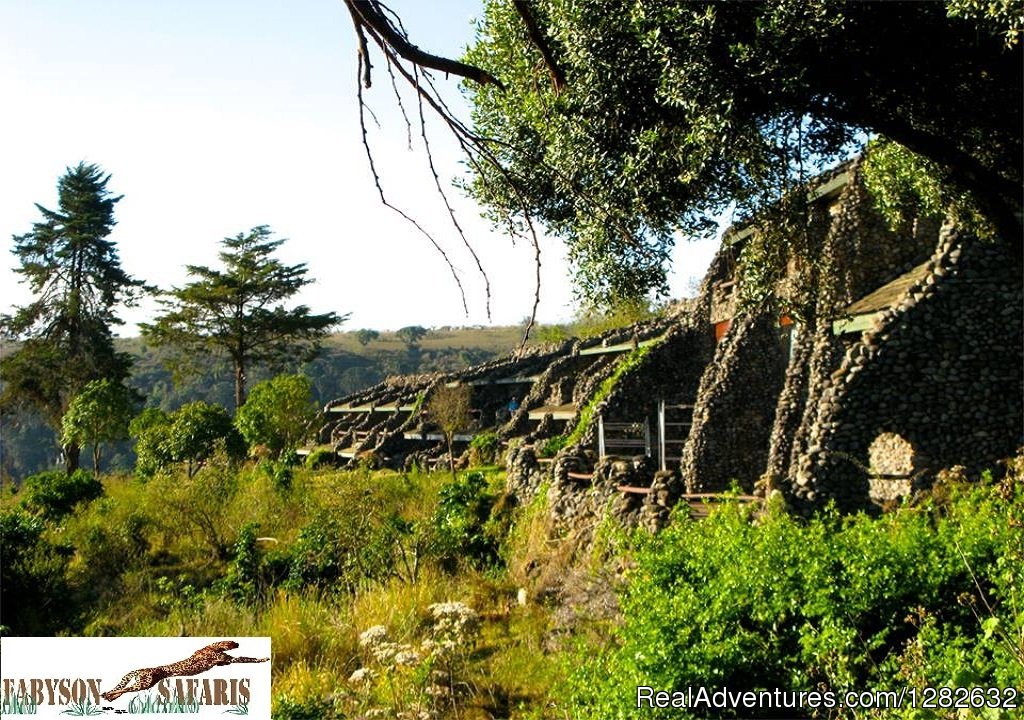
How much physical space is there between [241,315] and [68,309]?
31.2ft

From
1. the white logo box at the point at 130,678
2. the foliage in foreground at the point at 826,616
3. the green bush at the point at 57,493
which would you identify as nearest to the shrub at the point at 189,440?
the green bush at the point at 57,493

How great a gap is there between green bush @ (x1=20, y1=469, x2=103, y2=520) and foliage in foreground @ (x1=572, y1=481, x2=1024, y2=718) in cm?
1777

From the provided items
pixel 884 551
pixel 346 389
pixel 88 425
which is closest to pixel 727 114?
pixel 884 551

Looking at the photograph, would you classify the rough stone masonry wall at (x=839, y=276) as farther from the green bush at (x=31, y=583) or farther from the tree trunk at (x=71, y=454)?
the tree trunk at (x=71, y=454)

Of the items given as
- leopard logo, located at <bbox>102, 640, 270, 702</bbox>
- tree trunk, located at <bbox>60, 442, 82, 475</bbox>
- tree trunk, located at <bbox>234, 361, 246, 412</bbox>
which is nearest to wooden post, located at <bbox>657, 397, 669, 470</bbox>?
leopard logo, located at <bbox>102, 640, 270, 702</bbox>

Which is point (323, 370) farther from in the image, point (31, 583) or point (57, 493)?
point (31, 583)

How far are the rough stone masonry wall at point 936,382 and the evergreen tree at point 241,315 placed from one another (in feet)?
120

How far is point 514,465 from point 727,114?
11.4 metres

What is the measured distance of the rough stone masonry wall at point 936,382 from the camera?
11430 millimetres

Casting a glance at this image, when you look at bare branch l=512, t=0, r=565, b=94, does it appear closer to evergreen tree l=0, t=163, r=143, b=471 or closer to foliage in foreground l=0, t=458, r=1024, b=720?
foliage in foreground l=0, t=458, r=1024, b=720

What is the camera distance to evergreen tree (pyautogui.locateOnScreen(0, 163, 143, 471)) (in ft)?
112

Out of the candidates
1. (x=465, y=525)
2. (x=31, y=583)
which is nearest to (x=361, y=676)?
(x=465, y=525)

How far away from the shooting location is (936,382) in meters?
11.6

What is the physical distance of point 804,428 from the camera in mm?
12508
